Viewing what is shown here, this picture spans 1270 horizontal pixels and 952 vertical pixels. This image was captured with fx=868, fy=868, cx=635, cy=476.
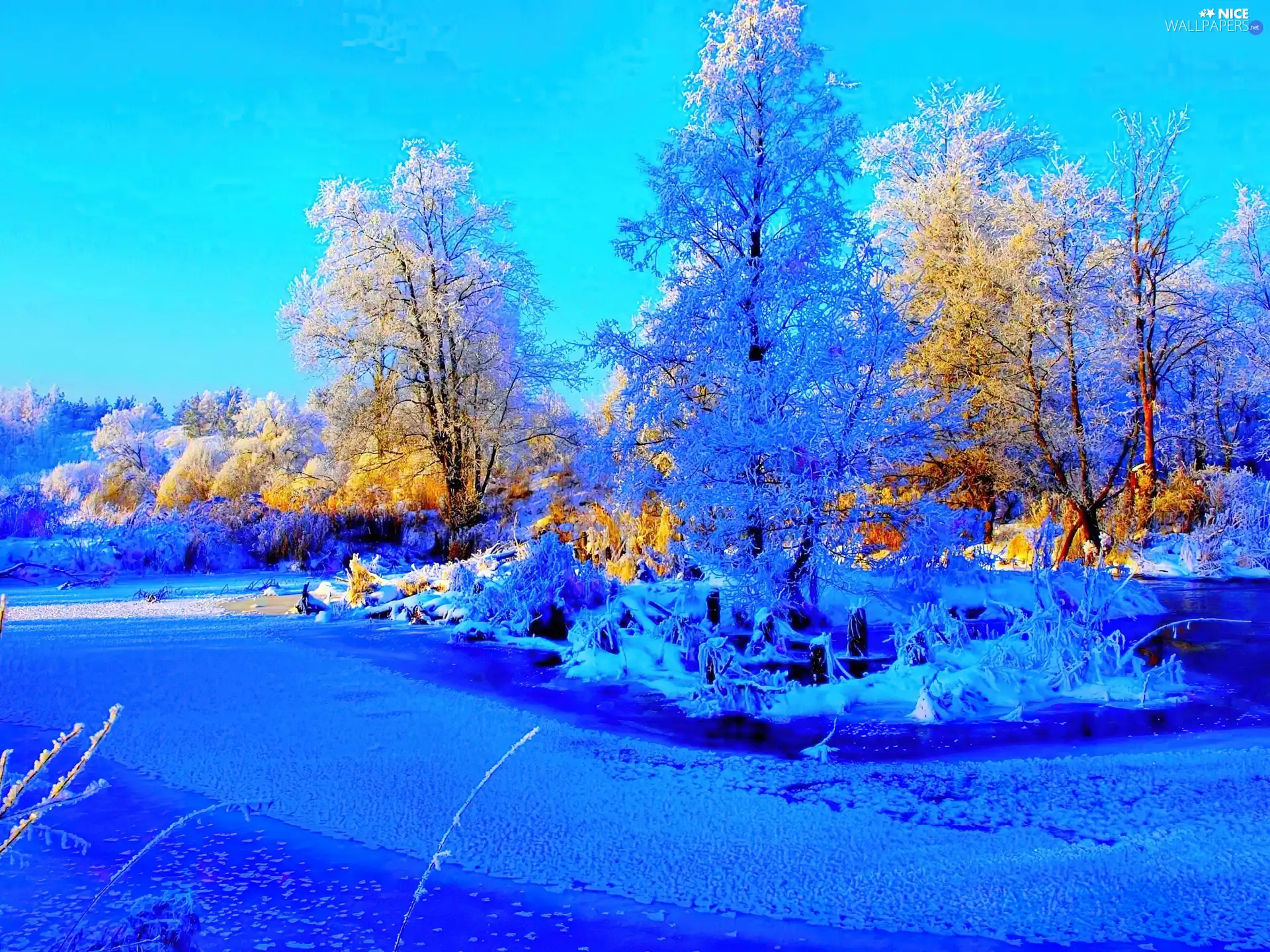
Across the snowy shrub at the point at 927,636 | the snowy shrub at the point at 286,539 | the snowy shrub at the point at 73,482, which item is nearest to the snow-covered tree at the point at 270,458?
the snowy shrub at the point at 286,539

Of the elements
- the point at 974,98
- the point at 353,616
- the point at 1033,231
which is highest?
the point at 974,98

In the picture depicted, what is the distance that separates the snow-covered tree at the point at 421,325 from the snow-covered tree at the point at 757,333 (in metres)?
9.78

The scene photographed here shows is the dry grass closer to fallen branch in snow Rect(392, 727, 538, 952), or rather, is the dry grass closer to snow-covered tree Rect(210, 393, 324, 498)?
fallen branch in snow Rect(392, 727, 538, 952)

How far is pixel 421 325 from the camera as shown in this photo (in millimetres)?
18922

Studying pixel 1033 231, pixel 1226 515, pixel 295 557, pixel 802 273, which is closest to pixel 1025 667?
pixel 802 273

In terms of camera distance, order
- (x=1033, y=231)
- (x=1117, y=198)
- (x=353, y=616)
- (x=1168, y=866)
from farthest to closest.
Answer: (x=1117, y=198), (x=1033, y=231), (x=353, y=616), (x=1168, y=866)

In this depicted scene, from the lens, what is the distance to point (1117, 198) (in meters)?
16.6

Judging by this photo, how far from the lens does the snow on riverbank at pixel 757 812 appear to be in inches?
120

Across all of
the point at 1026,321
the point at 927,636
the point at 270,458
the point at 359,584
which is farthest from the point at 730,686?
the point at 270,458

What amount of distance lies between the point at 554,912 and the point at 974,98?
2036 cm

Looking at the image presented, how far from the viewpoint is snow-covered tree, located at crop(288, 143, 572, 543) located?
18.8m

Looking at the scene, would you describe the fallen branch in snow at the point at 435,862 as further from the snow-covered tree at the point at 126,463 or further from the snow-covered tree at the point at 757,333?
the snow-covered tree at the point at 126,463

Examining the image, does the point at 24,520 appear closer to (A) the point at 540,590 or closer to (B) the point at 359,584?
(B) the point at 359,584

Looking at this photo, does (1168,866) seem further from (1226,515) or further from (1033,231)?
(1226,515)
